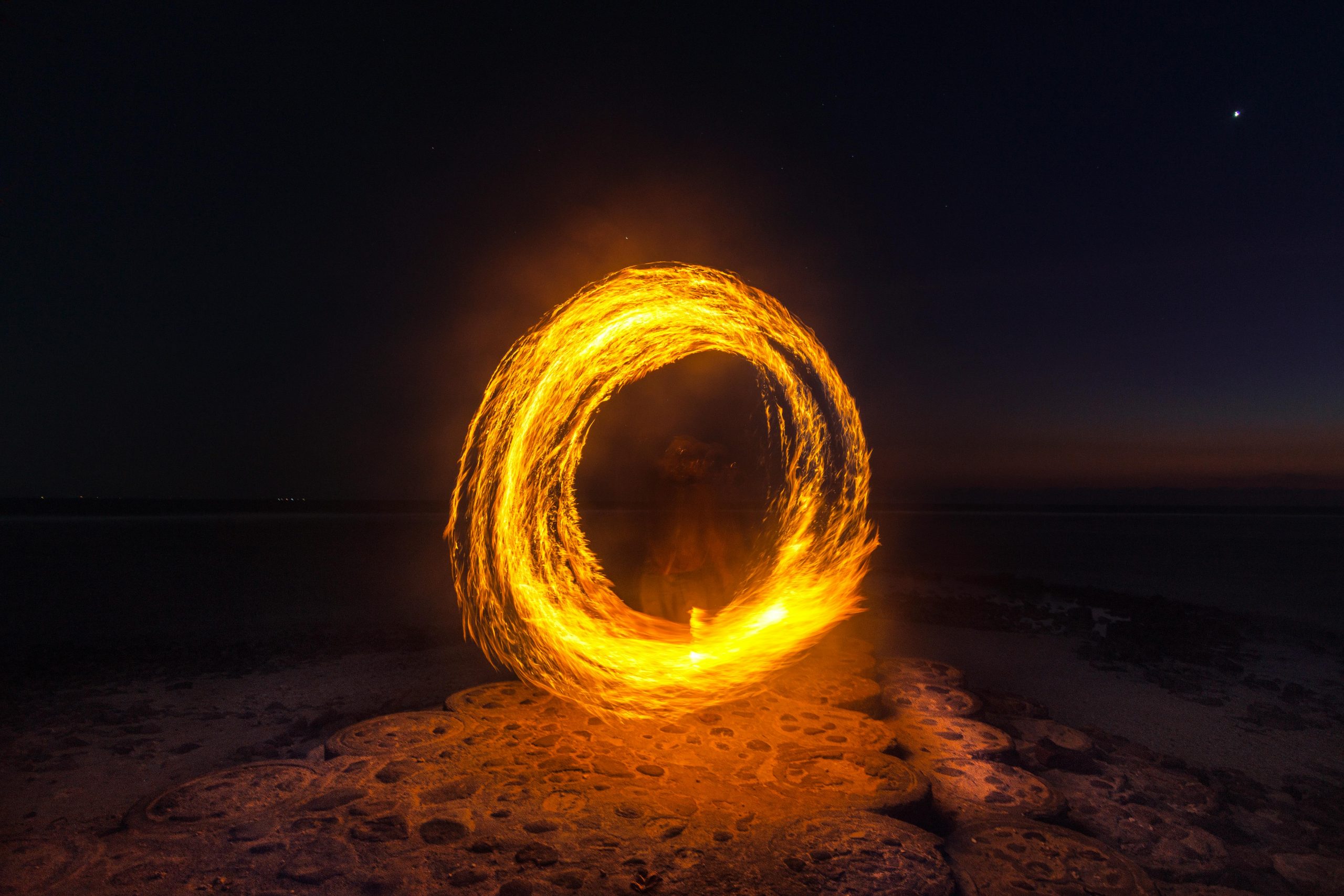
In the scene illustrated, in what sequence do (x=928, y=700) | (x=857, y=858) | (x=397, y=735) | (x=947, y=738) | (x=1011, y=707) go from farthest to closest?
1. (x=1011, y=707)
2. (x=928, y=700)
3. (x=947, y=738)
4. (x=397, y=735)
5. (x=857, y=858)

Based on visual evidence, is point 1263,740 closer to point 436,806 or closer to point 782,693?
point 782,693

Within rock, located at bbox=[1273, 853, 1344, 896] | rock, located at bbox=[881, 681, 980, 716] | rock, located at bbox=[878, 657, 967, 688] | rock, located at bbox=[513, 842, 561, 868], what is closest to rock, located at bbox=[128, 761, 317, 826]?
rock, located at bbox=[513, 842, 561, 868]

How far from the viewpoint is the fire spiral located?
6.29m

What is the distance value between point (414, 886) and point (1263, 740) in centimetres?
750

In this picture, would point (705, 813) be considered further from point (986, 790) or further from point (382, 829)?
point (986, 790)

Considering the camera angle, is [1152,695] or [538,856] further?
[1152,695]

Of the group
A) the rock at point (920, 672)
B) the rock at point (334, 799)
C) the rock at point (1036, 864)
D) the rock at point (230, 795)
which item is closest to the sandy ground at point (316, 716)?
the rock at point (230, 795)

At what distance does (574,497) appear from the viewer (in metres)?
7.30

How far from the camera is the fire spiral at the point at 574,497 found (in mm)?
6293

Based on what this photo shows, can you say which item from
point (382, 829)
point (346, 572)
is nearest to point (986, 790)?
point (382, 829)

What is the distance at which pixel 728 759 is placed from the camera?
4.71 metres

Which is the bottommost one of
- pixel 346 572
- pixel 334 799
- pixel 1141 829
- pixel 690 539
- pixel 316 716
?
pixel 346 572

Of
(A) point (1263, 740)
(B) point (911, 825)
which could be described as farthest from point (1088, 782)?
(A) point (1263, 740)

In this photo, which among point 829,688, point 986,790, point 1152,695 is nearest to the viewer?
point 986,790
